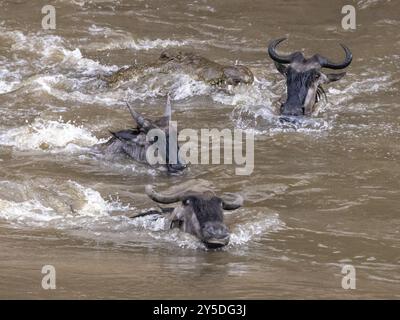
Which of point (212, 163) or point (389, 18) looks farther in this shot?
point (389, 18)

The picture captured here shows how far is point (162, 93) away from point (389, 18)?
22.0 ft

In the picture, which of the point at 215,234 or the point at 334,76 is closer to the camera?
the point at 215,234

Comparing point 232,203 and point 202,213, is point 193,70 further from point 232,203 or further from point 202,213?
point 202,213

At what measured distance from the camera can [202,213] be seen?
891 cm

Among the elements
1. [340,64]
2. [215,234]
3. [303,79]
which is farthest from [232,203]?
[340,64]

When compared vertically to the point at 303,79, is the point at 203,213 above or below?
below

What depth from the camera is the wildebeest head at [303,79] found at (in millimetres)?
14414

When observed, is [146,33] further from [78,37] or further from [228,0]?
[228,0]

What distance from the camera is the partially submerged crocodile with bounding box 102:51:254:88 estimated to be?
611 inches

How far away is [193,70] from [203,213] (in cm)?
723

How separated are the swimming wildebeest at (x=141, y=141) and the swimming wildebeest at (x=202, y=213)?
7.59 ft

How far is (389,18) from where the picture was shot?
20.1 metres

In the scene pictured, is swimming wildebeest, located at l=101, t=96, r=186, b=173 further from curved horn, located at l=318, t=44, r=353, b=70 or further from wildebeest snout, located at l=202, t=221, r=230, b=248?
curved horn, located at l=318, t=44, r=353, b=70
